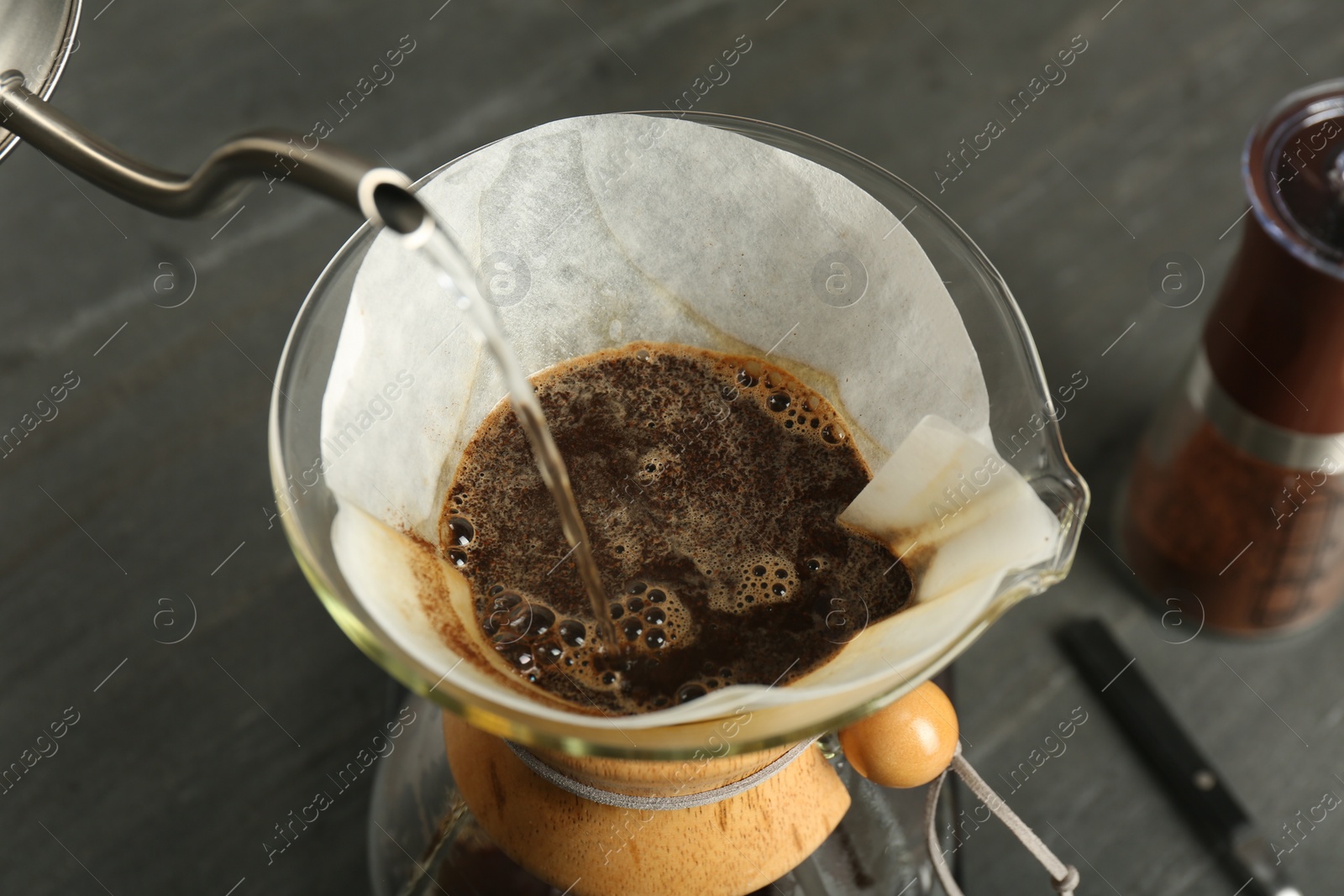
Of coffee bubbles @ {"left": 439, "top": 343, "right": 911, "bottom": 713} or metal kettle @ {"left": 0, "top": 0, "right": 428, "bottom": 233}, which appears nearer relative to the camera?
metal kettle @ {"left": 0, "top": 0, "right": 428, "bottom": 233}

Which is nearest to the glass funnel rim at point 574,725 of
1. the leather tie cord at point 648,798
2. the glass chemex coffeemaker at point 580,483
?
the glass chemex coffeemaker at point 580,483

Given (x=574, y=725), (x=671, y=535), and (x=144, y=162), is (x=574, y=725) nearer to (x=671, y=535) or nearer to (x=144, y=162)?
(x=671, y=535)

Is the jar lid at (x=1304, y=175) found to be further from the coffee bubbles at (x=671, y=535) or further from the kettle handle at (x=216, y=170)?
Result: the kettle handle at (x=216, y=170)

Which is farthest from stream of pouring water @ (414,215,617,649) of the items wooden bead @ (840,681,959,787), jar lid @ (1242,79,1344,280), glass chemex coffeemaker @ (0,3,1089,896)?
jar lid @ (1242,79,1344,280)

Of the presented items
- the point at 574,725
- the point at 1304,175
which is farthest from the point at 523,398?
the point at 1304,175

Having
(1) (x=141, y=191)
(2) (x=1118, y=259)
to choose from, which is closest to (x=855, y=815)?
(1) (x=141, y=191)

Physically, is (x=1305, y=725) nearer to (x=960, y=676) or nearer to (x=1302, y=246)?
(x=960, y=676)

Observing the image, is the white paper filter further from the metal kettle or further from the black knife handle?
the black knife handle
